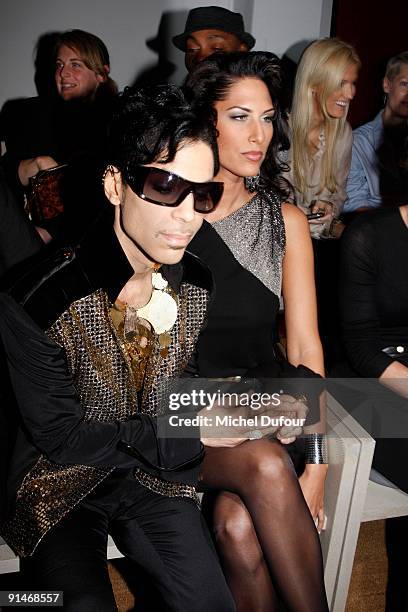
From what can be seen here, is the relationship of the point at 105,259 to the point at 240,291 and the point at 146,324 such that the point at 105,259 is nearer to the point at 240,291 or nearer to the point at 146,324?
the point at 146,324

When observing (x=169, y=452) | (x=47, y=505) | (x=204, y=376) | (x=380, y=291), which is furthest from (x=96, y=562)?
(x=380, y=291)

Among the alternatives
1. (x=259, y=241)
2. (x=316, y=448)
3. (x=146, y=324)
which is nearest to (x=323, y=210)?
(x=259, y=241)

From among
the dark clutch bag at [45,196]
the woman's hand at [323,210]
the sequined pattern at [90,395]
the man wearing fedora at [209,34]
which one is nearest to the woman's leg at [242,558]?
the sequined pattern at [90,395]

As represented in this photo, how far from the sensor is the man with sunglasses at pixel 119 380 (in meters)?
1.20

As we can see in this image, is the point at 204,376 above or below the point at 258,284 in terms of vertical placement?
below

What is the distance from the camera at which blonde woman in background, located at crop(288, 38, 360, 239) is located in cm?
289

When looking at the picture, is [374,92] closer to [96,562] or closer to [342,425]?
[342,425]

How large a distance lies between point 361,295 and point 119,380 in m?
0.83

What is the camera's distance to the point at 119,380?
4.44 ft

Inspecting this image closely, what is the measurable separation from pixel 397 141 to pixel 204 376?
2273mm

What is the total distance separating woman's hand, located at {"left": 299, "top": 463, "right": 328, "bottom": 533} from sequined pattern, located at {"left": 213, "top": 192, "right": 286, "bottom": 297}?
1.55 ft

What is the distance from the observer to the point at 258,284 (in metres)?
1.70

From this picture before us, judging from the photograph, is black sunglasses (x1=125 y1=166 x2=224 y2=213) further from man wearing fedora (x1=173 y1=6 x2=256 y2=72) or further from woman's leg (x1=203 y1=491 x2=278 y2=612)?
man wearing fedora (x1=173 y1=6 x2=256 y2=72)

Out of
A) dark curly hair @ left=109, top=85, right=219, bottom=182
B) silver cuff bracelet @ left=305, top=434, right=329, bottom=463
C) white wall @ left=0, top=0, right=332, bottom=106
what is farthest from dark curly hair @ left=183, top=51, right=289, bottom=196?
white wall @ left=0, top=0, right=332, bottom=106
